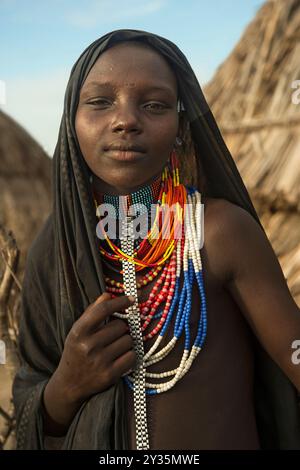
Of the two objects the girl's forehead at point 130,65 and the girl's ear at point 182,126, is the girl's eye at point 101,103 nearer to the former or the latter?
the girl's forehead at point 130,65

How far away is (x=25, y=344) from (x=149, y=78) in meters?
0.80

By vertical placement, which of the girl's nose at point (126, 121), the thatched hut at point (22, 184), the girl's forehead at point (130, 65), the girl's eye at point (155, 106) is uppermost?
the thatched hut at point (22, 184)

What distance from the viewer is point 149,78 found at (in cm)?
166

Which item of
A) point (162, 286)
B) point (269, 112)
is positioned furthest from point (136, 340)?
point (269, 112)

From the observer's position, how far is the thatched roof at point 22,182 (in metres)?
4.42

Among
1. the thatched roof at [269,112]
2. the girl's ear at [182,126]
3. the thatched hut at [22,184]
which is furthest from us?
the thatched roof at [269,112]

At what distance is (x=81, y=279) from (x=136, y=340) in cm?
20

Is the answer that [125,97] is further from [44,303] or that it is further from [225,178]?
[44,303]

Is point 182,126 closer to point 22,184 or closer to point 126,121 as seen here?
point 126,121

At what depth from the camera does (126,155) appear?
1639 millimetres

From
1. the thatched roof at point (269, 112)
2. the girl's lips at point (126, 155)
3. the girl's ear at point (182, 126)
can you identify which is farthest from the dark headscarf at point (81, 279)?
the thatched roof at point (269, 112)

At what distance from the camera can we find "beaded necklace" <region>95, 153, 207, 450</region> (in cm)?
169

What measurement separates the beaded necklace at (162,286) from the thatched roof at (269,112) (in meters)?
2.49

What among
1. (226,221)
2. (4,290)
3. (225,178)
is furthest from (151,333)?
(4,290)
